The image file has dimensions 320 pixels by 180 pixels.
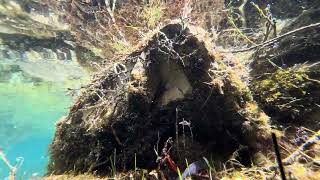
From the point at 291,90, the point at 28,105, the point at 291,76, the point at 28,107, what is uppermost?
the point at 28,105

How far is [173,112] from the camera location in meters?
4.41

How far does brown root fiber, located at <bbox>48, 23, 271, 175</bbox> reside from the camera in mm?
4043

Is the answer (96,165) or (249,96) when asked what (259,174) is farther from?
(96,165)

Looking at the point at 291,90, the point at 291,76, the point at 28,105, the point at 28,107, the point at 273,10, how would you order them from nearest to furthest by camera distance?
the point at 291,90 → the point at 291,76 → the point at 273,10 → the point at 28,105 → the point at 28,107

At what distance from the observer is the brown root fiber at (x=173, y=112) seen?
404 cm

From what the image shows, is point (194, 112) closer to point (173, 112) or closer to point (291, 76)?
point (173, 112)

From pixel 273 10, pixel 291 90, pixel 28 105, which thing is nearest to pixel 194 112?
pixel 291 90

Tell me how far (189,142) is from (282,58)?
2.16 metres

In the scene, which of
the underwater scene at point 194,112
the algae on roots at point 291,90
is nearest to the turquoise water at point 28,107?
the underwater scene at point 194,112

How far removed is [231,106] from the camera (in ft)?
13.3

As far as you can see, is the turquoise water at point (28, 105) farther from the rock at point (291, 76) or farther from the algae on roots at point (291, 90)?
the algae on roots at point (291, 90)

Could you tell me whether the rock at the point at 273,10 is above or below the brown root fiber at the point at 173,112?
above

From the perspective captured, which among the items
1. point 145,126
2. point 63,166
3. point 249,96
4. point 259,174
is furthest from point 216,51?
point 63,166

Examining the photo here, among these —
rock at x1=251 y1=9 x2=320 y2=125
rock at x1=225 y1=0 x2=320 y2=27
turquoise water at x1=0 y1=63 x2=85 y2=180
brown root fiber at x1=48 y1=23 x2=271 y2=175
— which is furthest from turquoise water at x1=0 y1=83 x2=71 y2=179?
rock at x1=251 y1=9 x2=320 y2=125
